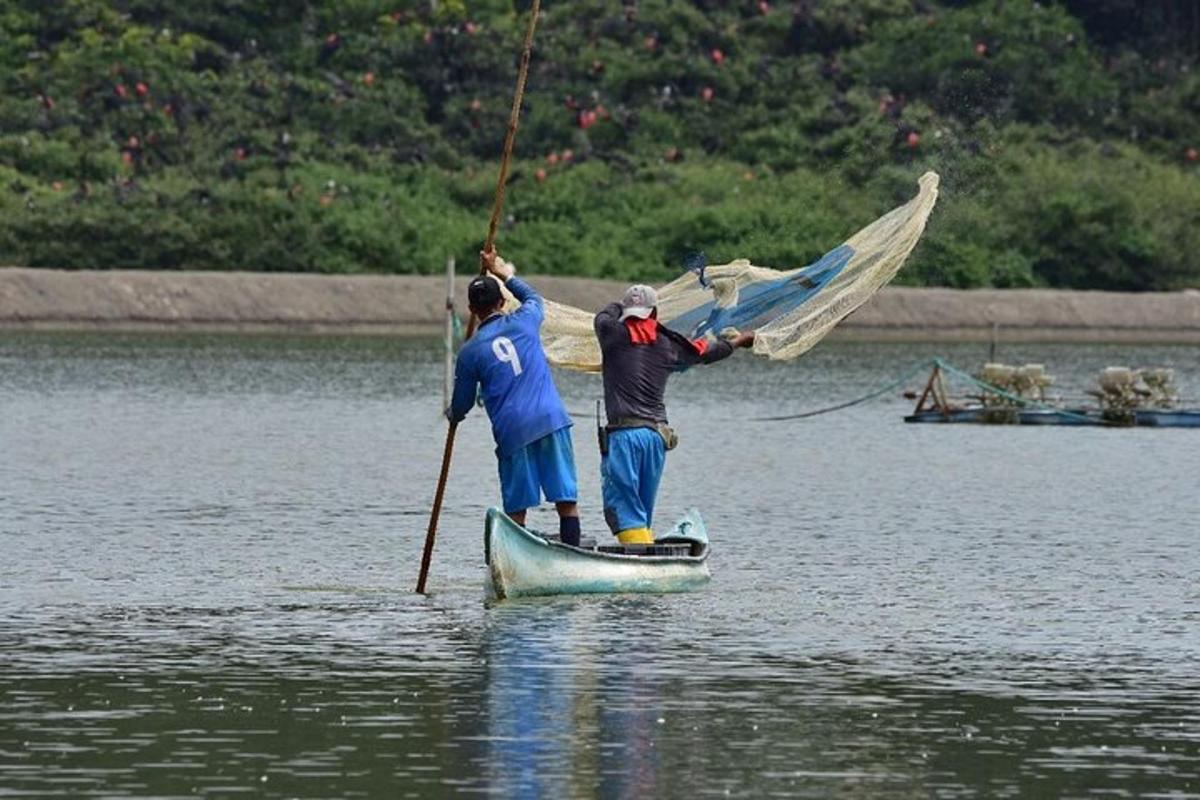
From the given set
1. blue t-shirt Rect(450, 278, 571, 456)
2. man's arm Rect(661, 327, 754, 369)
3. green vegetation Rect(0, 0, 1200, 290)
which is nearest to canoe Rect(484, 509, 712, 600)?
blue t-shirt Rect(450, 278, 571, 456)

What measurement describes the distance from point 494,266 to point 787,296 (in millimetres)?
3387

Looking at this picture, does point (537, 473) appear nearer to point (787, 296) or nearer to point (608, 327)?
point (608, 327)

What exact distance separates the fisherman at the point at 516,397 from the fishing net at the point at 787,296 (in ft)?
7.56

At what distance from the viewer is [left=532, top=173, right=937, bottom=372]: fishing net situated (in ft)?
84.7

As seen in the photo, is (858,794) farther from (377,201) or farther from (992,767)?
(377,201)

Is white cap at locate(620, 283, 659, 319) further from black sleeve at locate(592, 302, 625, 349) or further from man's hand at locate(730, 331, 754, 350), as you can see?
man's hand at locate(730, 331, 754, 350)

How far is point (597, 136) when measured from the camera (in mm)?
85375

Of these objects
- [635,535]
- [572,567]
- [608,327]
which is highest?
[608,327]

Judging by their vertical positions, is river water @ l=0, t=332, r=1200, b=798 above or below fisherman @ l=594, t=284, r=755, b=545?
below

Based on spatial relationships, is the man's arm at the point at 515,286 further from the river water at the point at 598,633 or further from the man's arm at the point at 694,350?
the river water at the point at 598,633

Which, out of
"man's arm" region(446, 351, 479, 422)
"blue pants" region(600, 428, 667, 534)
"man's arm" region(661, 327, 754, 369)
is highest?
"man's arm" region(661, 327, 754, 369)

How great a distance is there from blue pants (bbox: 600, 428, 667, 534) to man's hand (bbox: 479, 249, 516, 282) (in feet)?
4.61

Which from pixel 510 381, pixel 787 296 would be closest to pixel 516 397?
pixel 510 381

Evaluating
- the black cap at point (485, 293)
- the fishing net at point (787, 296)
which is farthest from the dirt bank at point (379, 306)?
the black cap at point (485, 293)
